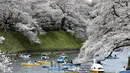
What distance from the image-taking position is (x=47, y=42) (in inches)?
1918

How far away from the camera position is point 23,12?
45875mm

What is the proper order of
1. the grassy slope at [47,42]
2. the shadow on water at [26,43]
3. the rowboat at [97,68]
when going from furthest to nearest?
1. the shadow on water at [26,43]
2. the grassy slope at [47,42]
3. the rowboat at [97,68]

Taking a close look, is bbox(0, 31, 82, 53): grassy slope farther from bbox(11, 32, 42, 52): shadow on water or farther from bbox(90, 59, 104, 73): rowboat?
bbox(90, 59, 104, 73): rowboat

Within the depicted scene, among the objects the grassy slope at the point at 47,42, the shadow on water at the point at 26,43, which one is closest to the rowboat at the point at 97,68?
the grassy slope at the point at 47,42

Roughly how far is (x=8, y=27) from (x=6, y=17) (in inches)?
62.0

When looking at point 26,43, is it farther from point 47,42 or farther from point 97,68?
point 97,68

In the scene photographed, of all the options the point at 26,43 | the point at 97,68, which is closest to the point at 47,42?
the point at 26,43

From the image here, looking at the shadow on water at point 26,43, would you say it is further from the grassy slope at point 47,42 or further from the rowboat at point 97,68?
the rowboat at point 97,68

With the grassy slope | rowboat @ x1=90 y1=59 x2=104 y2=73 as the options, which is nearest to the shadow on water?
the grassy slope

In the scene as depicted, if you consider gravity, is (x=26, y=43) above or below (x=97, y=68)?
above

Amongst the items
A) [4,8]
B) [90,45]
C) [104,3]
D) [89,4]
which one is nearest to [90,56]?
[90,45]

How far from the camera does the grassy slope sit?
42.7m

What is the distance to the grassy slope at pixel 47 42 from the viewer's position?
4266cm

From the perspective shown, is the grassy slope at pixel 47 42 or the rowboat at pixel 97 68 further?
the grassy slope at pixel 47 42
